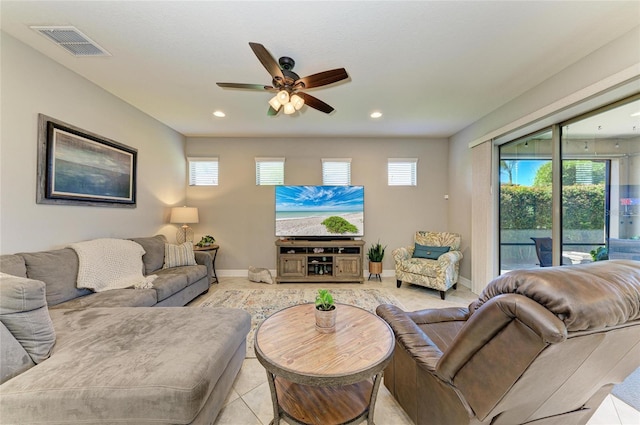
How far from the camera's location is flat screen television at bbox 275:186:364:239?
4.51 m

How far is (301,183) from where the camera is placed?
15.4ft

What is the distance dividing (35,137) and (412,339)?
3590 mm

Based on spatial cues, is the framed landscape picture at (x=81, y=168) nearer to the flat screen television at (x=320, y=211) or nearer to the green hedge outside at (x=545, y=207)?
the flat screen television at (x=320, y=211)

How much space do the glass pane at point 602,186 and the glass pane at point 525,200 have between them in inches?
8.9

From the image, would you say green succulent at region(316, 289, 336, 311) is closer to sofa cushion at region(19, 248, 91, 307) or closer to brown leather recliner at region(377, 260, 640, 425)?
brown leather recliner at region(377, 260, 640, 425)

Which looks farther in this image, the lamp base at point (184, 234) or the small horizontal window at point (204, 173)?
the small horizontal window at point (204, 173)

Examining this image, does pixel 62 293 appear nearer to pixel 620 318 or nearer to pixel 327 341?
pixel 327 341

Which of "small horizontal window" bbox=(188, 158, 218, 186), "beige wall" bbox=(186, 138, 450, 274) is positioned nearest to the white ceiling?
"beige wall" bbox=(186, 138, 450, 274)

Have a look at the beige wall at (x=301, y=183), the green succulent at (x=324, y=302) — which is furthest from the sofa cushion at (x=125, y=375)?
the beige wall at (x=301, y=183)

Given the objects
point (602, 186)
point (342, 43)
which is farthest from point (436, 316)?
point (342, 43)

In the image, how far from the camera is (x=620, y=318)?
0.74 metres

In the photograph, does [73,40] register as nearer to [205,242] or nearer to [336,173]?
[205,242]

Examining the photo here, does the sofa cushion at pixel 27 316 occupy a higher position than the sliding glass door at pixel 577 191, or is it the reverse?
the sliding glass door at pixel 577 191

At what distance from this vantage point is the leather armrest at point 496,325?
665 mm
